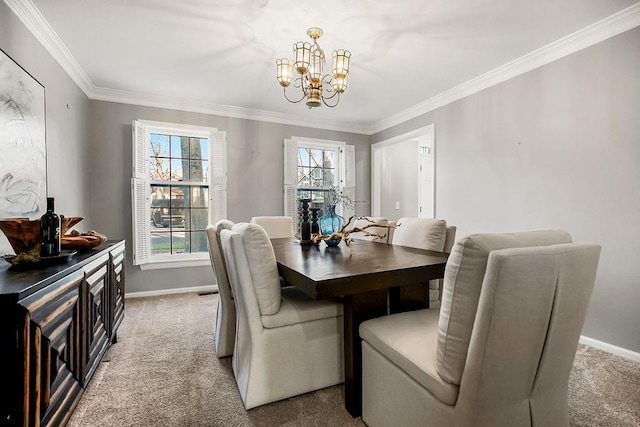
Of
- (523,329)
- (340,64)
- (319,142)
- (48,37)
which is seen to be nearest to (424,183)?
(319,142)

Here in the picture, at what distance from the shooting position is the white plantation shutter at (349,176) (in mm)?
5125

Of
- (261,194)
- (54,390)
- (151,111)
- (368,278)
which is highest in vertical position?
(151,111)

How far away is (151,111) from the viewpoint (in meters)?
3.92

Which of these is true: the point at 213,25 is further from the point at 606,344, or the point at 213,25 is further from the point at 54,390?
the point at 606,344

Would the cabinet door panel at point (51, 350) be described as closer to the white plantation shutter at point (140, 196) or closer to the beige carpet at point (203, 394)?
the beige carpet at point (203, 394)

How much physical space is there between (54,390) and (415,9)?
10.0ft

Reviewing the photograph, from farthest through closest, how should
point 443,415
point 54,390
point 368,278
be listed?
point 368,278 < point 54,390 < point 443,415

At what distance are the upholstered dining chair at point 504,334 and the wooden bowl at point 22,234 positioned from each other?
6.62ft

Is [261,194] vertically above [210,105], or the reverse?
[210,105]

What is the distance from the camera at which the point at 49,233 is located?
1643 millimetres

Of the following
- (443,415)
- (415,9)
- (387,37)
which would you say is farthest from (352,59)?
(443,415)

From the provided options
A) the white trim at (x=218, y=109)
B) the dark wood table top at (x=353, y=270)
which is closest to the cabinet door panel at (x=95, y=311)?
the dark wood table top at (x=353, y=270)

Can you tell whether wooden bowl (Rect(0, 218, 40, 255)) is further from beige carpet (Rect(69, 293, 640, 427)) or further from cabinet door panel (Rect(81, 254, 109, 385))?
beige carpet (Rect(69, 293, 640, 427))

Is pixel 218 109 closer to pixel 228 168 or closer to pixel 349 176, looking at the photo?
pixel 228 168
